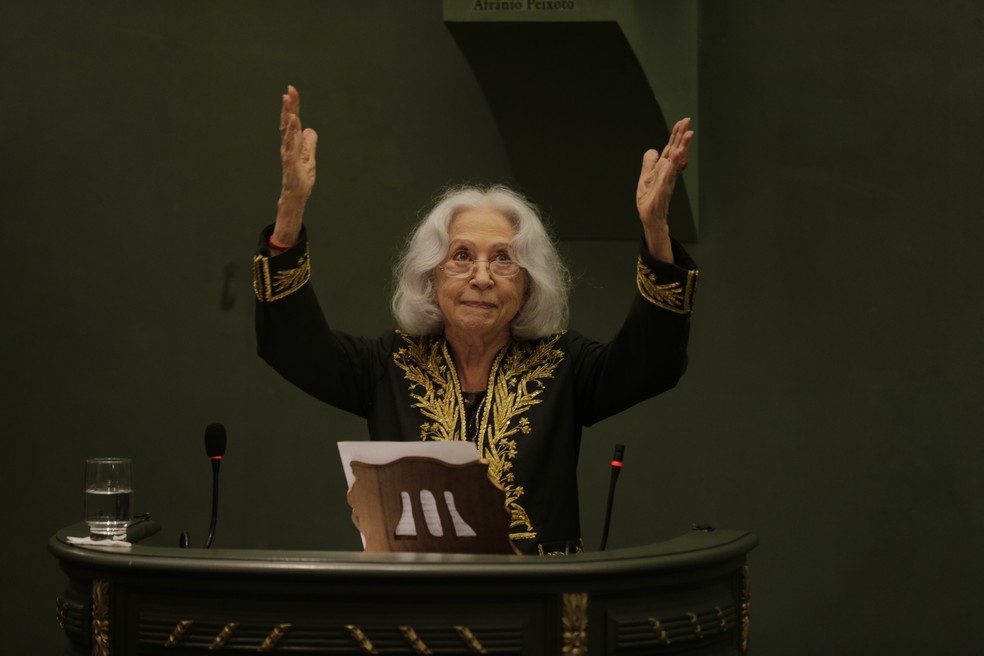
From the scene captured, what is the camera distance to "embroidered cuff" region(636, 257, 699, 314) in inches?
109

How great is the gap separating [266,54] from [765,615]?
2.73 metres

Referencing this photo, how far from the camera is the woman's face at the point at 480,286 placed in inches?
120

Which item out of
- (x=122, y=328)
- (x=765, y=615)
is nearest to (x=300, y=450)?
(x=122, y=328)

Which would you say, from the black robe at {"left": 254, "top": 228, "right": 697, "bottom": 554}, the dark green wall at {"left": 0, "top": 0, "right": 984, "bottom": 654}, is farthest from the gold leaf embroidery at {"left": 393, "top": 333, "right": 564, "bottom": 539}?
the dark green wall at {"left": 0, "top": 0, "right": 984, "bottom": 654}

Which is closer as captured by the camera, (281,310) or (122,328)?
(281,310)

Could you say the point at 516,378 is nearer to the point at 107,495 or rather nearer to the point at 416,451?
the point at 416,451

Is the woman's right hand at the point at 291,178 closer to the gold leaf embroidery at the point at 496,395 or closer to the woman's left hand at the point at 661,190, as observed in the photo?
the gold leaf embroidery at the point at 496,395

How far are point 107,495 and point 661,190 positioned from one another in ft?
4.16

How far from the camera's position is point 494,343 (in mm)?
3145

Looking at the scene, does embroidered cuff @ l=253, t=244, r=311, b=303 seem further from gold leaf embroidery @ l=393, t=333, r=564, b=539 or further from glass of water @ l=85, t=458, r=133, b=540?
glass of water @ l=85, t=458, r=133, b=540

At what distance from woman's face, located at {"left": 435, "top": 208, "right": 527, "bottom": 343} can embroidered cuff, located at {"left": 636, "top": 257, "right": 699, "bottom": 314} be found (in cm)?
40

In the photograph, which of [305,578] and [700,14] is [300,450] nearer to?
[700,14]

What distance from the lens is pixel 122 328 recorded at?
16.1 feet

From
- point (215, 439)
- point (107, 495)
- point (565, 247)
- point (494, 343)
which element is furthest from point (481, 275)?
point (565, 247)
